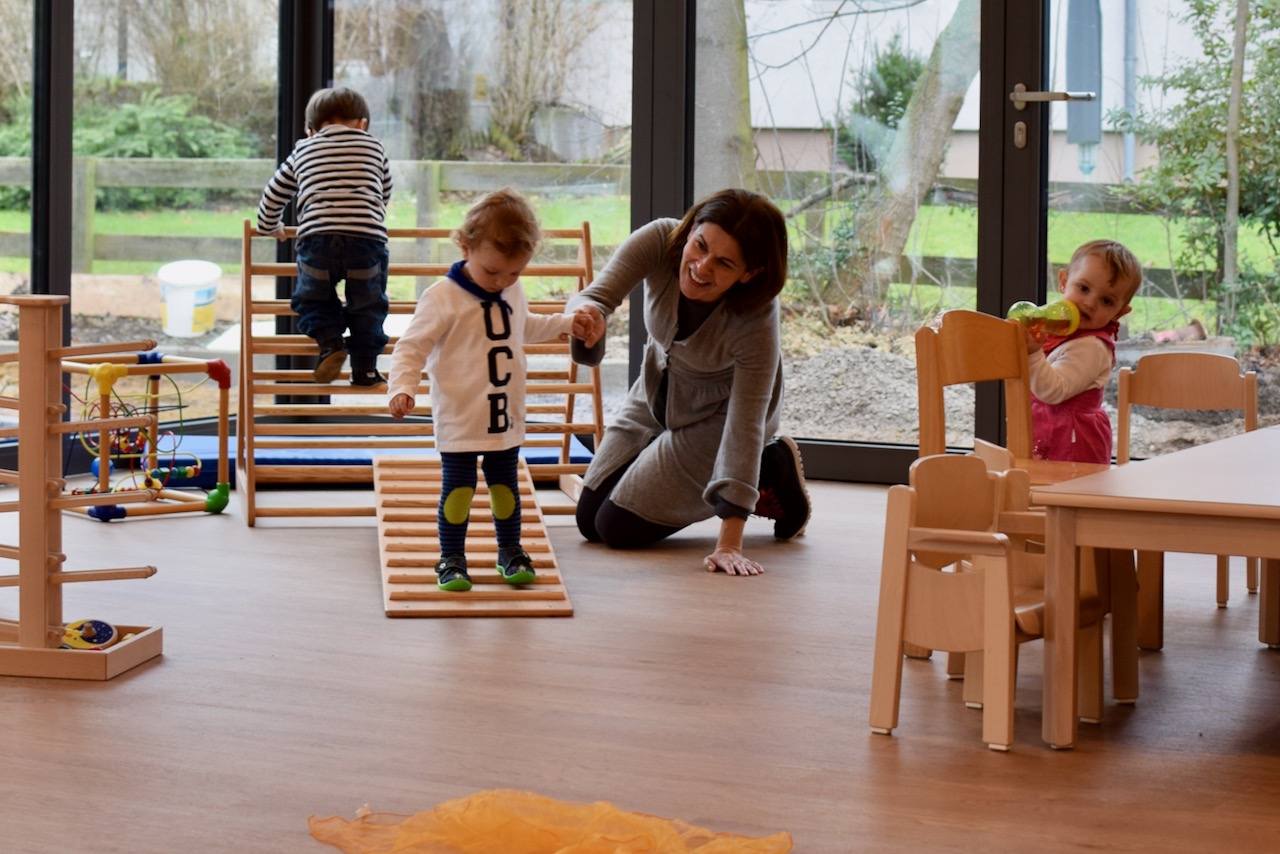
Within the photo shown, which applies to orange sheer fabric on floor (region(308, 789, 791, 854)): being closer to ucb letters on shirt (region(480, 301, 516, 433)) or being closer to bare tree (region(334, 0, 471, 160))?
ucb letters on shirt (region(480, 301, 516, 433))

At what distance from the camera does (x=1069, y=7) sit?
17.1ft

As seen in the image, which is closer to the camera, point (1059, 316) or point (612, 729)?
point (612, 729)

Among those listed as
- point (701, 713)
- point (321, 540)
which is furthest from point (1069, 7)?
point (701, 713)

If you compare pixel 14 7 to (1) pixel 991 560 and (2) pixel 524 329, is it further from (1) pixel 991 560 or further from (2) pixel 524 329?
(1) pixel 991 560

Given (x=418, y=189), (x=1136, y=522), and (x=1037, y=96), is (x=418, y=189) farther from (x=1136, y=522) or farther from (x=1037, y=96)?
(x=1136, y=522)

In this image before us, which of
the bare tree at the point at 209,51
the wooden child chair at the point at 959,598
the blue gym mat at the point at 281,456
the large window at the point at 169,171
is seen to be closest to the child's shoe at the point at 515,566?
the wooden child chair at the point at 959,598

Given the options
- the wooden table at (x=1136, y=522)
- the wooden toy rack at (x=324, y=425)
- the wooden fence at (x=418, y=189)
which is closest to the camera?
the wooden table at (x=1136, y=522)

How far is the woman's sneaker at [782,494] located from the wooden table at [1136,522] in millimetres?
1777

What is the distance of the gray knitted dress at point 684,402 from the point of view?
398 cm

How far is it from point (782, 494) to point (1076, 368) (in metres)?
1.01

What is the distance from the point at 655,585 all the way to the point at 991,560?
143cm

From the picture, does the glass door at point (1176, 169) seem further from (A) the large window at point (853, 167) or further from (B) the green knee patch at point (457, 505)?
(B) the green knee patch at point (457, 505)

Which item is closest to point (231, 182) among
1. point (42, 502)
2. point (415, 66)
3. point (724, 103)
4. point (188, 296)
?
point (188, 296)

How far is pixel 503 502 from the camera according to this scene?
12.1ft
